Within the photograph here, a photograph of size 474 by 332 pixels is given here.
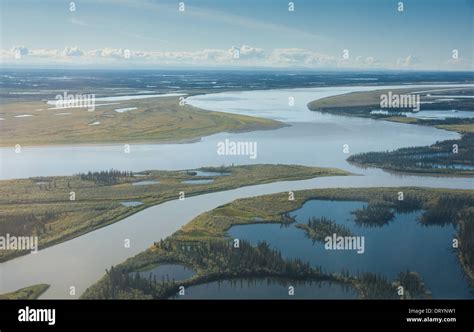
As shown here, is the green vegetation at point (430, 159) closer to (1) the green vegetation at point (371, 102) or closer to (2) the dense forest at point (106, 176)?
(1) the green vegetation at point (371, 102)

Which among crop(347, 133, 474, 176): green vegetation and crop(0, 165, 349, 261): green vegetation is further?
crop(347, 133, 474, 176): green vegetation

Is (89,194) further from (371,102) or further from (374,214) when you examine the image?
(371,102)

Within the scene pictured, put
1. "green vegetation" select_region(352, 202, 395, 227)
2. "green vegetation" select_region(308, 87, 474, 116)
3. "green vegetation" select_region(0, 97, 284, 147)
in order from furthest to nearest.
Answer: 1. "green vegetation" select_region(308, 87, 474, 116)
2. "green vegetation" select_region(0, 97, 284, 147)
3. "green vegetation" select_region(352, 202, 395, 227)

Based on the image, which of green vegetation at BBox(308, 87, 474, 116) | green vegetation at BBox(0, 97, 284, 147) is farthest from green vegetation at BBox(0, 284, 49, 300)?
green vegetation at BBox(308, 87, 474, 116)

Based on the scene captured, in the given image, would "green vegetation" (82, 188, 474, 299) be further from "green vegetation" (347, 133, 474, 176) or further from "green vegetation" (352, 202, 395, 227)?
"green vegetation" (347, 133, 474, 176)

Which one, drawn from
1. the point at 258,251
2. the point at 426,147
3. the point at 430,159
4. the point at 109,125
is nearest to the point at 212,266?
the point at 258,251

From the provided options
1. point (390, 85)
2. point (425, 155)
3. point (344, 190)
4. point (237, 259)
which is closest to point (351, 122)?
point (390, 85)
